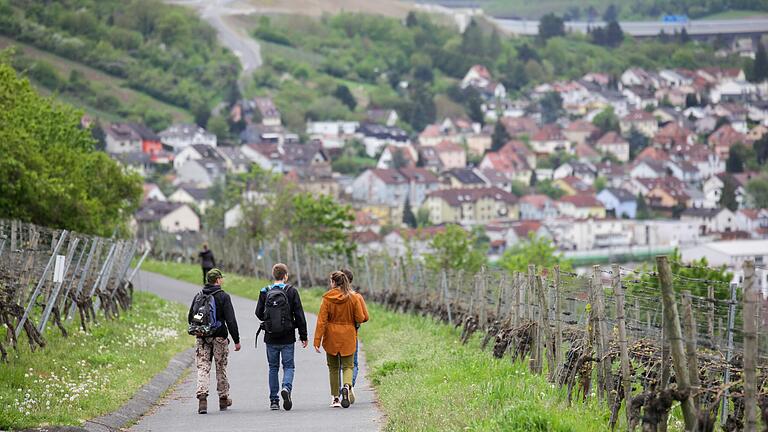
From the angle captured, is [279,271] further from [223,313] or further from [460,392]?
[460,392]

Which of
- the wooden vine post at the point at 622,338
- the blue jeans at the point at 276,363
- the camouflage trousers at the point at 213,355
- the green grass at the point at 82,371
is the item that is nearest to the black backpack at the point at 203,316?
the camouflage trousers at the point at 213,355

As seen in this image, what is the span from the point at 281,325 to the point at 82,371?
315cm

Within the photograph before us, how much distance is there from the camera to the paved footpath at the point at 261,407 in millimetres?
15609

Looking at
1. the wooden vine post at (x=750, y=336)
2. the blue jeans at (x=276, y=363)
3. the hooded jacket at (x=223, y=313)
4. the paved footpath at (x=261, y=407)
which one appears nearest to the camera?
the wooden vine post at (x=750, y=336)

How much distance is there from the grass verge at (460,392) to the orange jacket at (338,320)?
2.42 ft

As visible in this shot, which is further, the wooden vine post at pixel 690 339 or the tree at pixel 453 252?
the tree at pixel 453 252

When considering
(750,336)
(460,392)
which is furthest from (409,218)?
(750,336)

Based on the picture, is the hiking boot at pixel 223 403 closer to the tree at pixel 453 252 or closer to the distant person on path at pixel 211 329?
the distant person on path at pixel 211 329

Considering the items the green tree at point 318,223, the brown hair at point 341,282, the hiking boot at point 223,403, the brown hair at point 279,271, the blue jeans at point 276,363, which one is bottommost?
the hiking boot at point 223,403

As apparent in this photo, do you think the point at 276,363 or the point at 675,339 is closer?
the point at 675,339

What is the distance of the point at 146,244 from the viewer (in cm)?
6850

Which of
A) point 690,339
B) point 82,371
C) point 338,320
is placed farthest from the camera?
point 82,371

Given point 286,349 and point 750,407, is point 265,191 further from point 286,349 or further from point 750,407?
point 750,407

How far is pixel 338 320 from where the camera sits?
56.8ft
